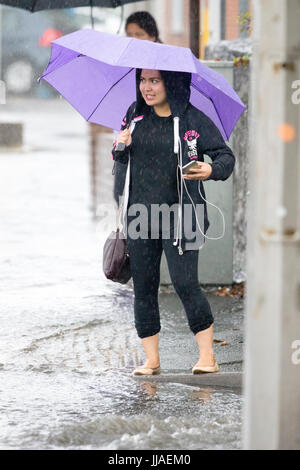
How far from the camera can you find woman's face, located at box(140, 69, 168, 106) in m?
5.71

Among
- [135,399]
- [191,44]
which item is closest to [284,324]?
[135,399]

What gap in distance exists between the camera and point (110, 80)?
20.6 ft

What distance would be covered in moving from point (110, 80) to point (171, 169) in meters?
0.86

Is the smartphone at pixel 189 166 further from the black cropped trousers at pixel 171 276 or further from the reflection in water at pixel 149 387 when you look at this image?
the reflection in water at pixel 149 387

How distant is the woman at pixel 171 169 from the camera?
18.8ft

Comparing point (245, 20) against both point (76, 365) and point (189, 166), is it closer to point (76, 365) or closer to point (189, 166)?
point (189, 166)

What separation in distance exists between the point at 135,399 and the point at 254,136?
90.1 inches

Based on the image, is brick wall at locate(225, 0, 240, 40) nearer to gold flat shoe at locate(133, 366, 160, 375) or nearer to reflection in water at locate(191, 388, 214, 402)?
gold flat shoe at locate(133, 366, 160, 375)

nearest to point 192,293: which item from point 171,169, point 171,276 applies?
point 171,276

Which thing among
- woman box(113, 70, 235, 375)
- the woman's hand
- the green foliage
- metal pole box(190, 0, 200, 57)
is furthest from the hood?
metal pole box(190, 0, 200, 57)

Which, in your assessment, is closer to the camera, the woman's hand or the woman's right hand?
the woman's hand

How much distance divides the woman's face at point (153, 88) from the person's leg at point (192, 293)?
0.77 metres

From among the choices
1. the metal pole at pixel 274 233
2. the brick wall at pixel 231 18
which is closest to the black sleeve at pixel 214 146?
the metal pole at pixel 274 233

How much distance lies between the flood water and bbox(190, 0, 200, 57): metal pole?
6.83 feet
